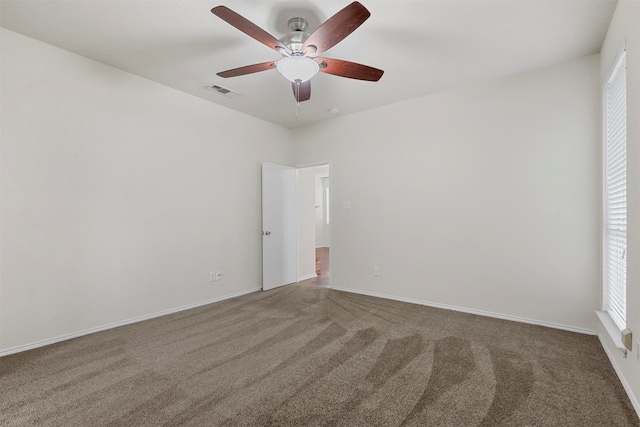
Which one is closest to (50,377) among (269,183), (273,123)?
(269,183)

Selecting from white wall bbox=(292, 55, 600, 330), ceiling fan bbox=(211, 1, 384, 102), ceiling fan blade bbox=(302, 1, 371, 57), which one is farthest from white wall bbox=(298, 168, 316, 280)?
ceiling fan blade bbox=(302, 1, 371, 57)

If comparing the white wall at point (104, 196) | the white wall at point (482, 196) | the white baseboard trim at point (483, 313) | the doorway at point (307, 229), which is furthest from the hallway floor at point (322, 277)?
the white wall at point (104, 196)

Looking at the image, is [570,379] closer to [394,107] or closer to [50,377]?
[394,107]

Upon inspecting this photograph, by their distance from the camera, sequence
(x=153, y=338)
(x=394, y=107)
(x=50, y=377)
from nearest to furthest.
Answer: (x=50, y=377)
(x=153, y=338)
(x=394, y=107)

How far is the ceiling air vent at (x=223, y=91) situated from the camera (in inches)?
141

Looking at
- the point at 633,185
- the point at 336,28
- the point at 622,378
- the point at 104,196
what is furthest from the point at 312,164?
the point at 622,378

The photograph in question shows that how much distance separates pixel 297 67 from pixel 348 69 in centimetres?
44

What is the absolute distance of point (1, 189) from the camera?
8.11 feet

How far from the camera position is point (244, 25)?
1.89 metres

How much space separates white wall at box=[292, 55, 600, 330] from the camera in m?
2.94

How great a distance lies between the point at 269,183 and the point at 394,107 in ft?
7.08

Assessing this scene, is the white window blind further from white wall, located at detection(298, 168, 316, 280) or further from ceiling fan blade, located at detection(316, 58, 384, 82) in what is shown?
white wall, located at detection(298, 168, 316, 280)

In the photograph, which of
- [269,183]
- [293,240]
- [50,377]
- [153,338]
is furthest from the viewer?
[293,240]

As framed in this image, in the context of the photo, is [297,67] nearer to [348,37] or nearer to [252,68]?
[252,68]
